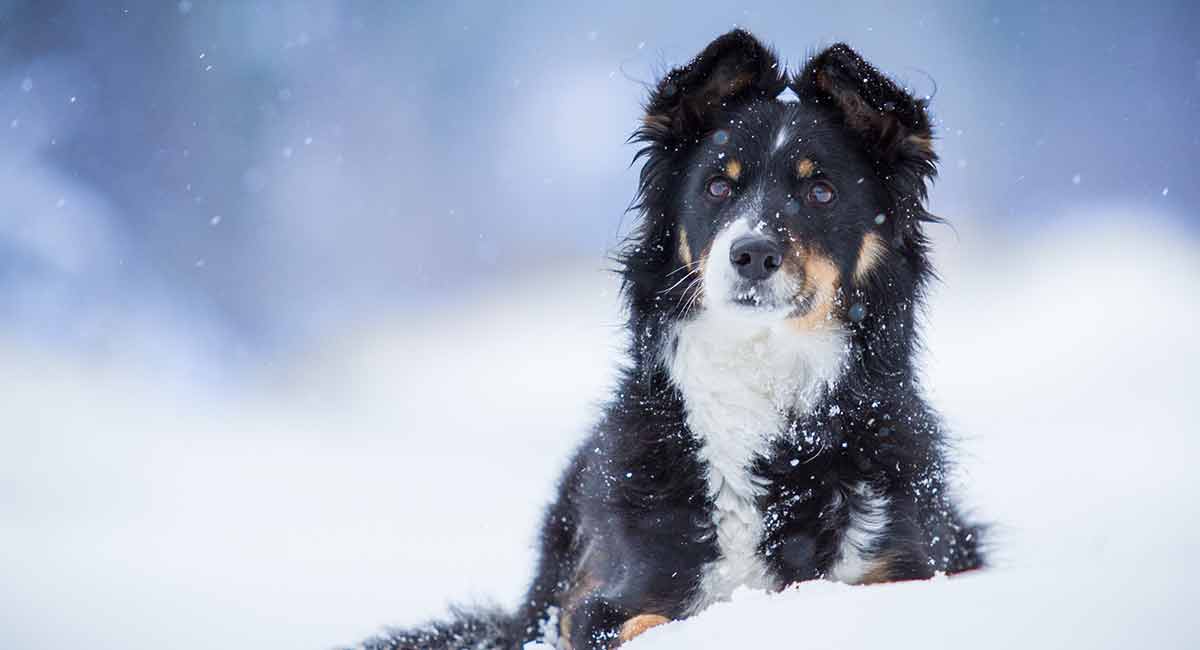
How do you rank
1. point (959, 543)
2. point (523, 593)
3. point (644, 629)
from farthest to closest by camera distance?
1. point (523, 593)
2. point (959, 543)
3. point (644, 629)

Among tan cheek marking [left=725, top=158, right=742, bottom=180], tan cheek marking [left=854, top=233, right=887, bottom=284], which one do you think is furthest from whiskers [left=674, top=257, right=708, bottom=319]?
tan cheek marking [left=854, top=233, right=887, bottom=284]

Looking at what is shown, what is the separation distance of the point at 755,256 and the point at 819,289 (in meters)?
0.40

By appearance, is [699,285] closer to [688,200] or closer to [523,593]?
[688,200]

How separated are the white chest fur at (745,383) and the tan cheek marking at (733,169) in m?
0.61

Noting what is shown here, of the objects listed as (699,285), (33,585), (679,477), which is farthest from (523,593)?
(33,585)

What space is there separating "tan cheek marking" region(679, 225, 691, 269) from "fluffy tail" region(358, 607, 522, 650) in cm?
209

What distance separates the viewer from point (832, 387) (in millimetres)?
3502

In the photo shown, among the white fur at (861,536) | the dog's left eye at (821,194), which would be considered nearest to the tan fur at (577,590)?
the white fur at (861,536)

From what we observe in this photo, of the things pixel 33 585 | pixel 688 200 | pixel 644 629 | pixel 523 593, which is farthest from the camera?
pixel 33 585

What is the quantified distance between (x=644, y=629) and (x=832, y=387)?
1.23 meters

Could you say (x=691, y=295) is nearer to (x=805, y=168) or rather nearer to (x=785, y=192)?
(x=785, y=192)

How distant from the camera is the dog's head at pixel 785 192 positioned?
331 cm

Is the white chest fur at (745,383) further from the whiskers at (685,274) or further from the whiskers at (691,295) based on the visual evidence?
the whiskers at (685,274)

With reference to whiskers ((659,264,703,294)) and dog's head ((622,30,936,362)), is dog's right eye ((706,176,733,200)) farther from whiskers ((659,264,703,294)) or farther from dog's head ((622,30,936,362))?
whiskers ((659,264,703,294))
